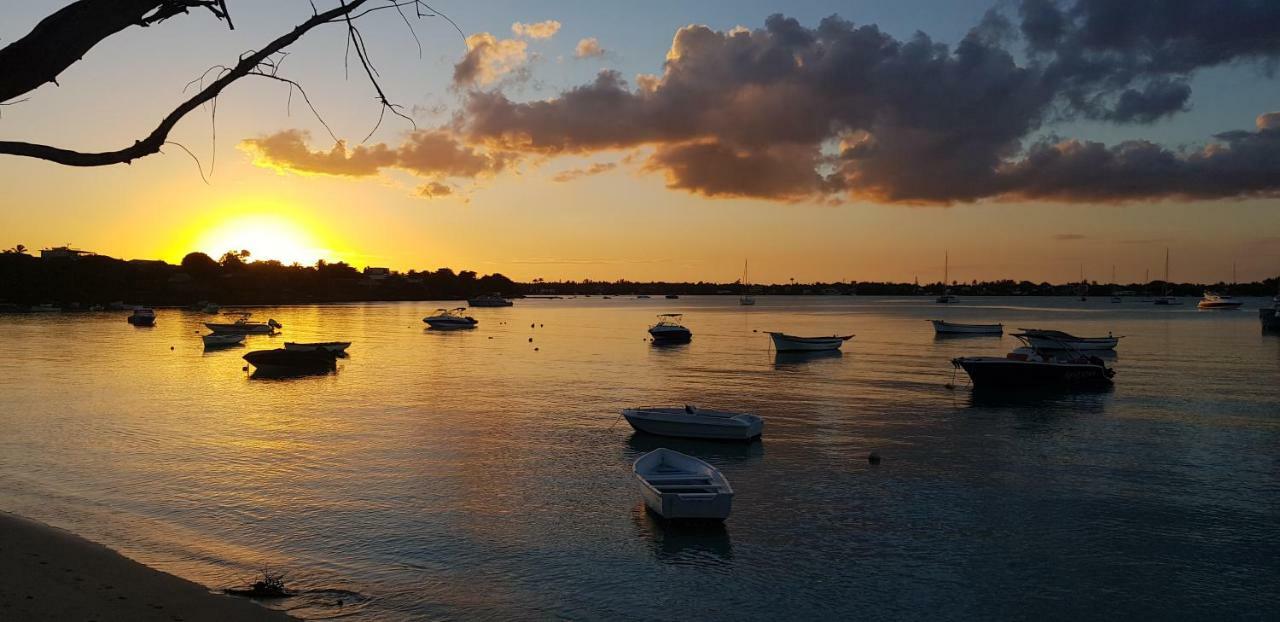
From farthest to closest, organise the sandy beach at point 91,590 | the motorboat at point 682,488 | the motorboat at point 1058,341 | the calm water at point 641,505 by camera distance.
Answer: the motorboat at point 1058,341 → the motorboat at point 682,488 → the calm water at point 641,505 → the sandy beach at point 91,590

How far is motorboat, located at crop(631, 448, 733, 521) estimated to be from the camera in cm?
1753

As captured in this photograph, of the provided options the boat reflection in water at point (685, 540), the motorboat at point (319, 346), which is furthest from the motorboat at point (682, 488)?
the motorboat at point (319, 346)

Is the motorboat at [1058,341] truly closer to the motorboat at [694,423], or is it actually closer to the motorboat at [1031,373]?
the motorboat at [1031,373]

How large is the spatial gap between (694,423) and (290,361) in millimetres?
36729

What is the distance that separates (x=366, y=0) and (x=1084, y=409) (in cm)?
4227

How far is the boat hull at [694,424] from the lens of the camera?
27.6m

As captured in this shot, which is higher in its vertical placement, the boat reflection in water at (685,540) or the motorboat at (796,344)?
the motorboat at (796,344)

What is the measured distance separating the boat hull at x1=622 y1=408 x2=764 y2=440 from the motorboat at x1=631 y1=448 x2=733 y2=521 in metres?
7.40

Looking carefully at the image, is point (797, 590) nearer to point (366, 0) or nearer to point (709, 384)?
point (366, 0)

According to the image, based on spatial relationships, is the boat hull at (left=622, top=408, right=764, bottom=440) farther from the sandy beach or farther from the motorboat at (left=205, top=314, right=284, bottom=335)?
the motorboat at (left=205, top=314, right=284, bottom=335)

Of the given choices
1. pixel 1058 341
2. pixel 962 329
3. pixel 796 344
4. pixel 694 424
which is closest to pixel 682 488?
pixel 694 424

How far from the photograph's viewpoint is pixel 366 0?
4180 mm

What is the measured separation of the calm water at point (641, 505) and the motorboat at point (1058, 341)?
1476 centimetres

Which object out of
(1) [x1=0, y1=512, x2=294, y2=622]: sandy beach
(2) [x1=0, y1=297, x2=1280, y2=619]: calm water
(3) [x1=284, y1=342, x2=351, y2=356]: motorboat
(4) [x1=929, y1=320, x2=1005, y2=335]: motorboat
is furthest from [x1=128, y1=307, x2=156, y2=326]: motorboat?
(1) [x1=0, y1=512, x2=294, y2=622]: sandy beach
